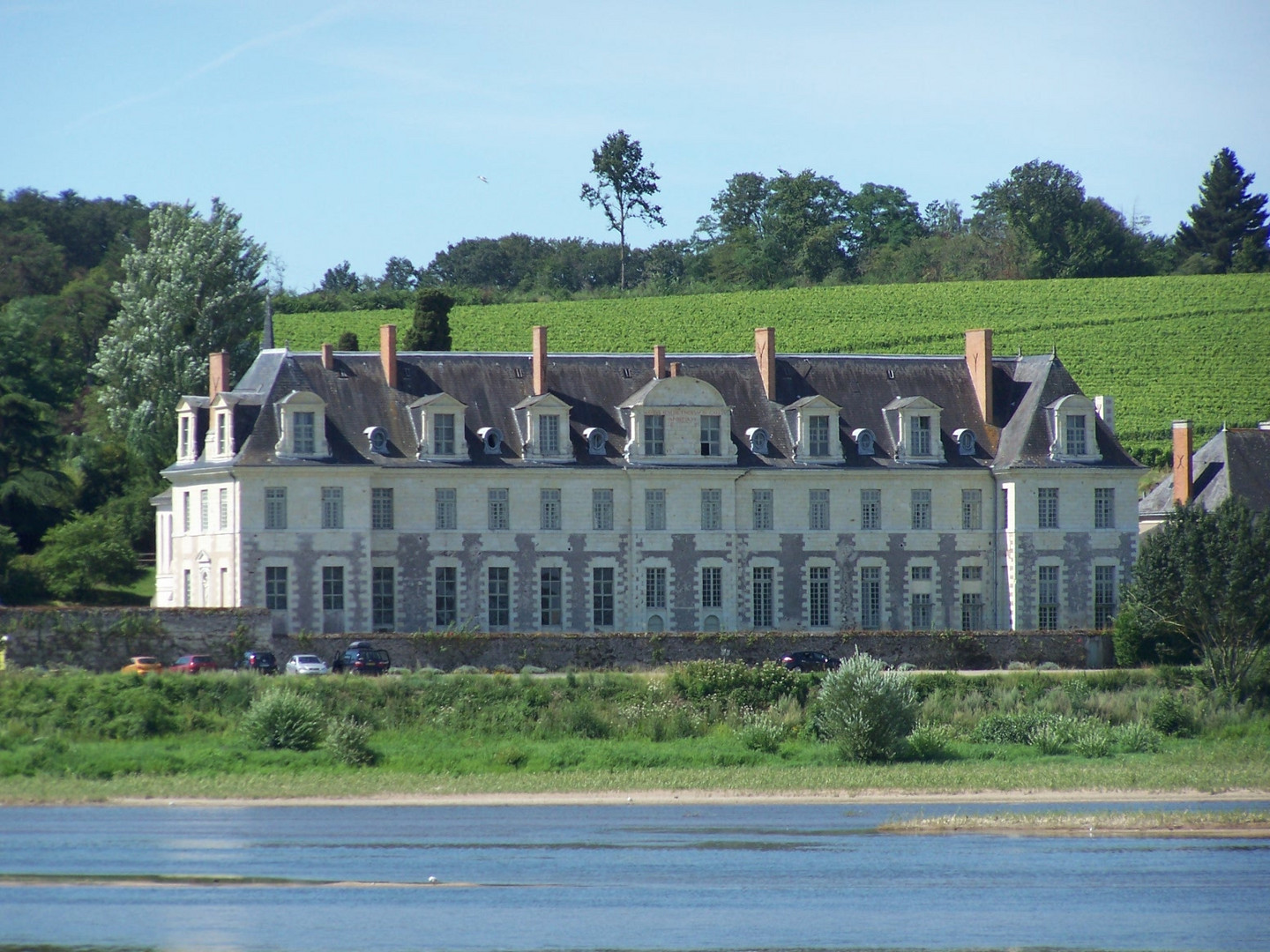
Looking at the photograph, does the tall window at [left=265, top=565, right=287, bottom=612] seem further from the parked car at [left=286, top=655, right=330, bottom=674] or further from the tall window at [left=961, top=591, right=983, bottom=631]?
the tall window at [left=961, top=591, right=983, bottom=631]

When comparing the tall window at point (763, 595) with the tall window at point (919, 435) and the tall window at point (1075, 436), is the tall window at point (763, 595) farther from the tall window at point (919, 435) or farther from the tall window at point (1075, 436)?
the tall window at point (1075, 436)

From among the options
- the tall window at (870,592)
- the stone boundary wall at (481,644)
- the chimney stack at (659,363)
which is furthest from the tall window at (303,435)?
the tall window at (870,592)

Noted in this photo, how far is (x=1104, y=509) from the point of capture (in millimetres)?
53781

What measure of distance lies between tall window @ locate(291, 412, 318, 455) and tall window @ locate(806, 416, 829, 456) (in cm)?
1426

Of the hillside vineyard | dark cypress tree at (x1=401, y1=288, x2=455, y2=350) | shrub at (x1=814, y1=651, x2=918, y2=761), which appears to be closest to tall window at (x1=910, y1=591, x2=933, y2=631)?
the hillside vineyard

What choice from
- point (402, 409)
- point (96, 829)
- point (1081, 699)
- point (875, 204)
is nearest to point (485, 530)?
point (402, 409)

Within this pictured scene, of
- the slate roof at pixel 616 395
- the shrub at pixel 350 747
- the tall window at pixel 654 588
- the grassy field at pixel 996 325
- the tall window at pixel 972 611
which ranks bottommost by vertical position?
the shrub at pixel 350 747

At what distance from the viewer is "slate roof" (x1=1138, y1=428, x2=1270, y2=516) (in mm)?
54312

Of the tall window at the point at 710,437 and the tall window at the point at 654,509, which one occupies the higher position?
the tall window at the point at 710,437

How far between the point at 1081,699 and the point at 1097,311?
5304 centimetres

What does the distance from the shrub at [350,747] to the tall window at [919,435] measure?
22.1 meters

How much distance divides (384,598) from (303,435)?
501 cm

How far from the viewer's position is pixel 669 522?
171ft

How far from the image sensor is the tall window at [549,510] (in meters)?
51.6
